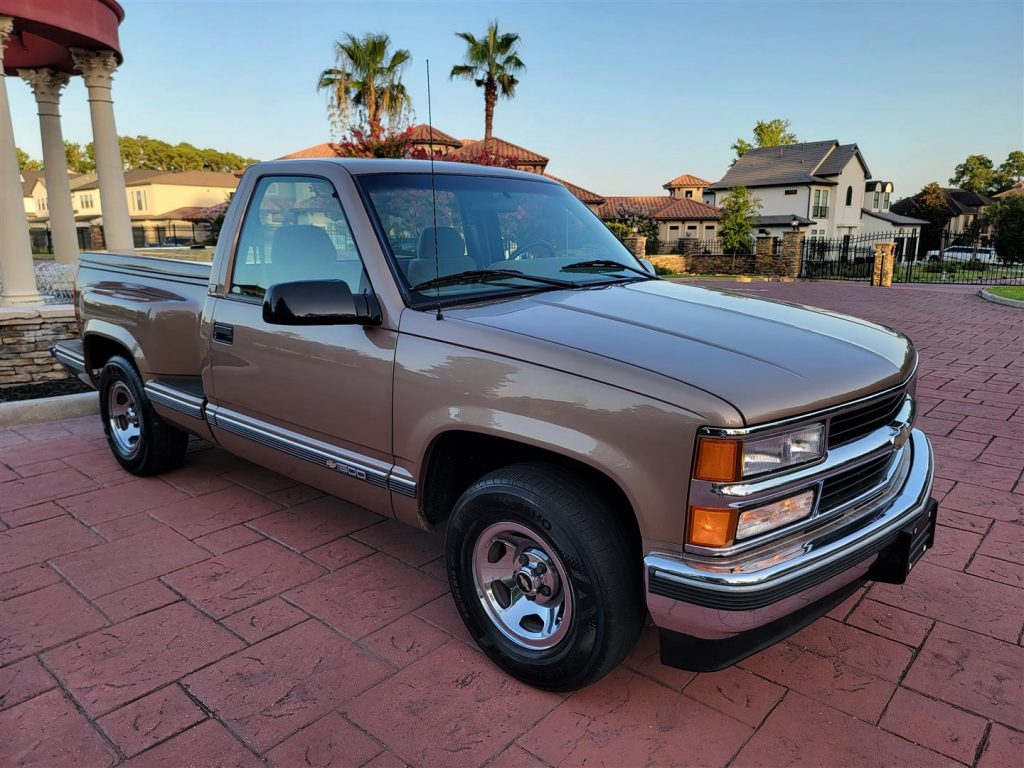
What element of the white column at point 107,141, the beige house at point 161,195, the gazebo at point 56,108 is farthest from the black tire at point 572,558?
the beige house at point 161,195

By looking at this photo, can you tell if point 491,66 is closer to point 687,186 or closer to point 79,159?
point 687,186

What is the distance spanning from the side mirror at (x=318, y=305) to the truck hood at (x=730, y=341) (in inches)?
15.9

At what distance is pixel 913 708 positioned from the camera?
2.55m

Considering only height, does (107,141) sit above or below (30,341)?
above

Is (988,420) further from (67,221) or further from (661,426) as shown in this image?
(67,221)

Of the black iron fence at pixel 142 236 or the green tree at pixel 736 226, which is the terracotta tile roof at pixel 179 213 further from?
the green tree at pixel 736 226

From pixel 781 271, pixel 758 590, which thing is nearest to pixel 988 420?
pixel 758 590

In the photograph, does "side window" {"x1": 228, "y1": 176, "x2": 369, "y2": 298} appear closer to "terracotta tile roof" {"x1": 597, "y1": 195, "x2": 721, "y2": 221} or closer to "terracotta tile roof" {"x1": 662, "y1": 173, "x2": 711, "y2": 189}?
"terracotta tile roof" {"x1": 597, "y1": 195, "x2": 721, "y2": 221}

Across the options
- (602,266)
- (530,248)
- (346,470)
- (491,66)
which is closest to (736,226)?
(491,66)

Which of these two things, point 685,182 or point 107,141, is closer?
point 107,141

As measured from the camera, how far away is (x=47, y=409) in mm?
6250

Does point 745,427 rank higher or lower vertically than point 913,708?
higher

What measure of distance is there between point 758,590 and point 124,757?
6.86ft

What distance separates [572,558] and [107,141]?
12.5 metres
